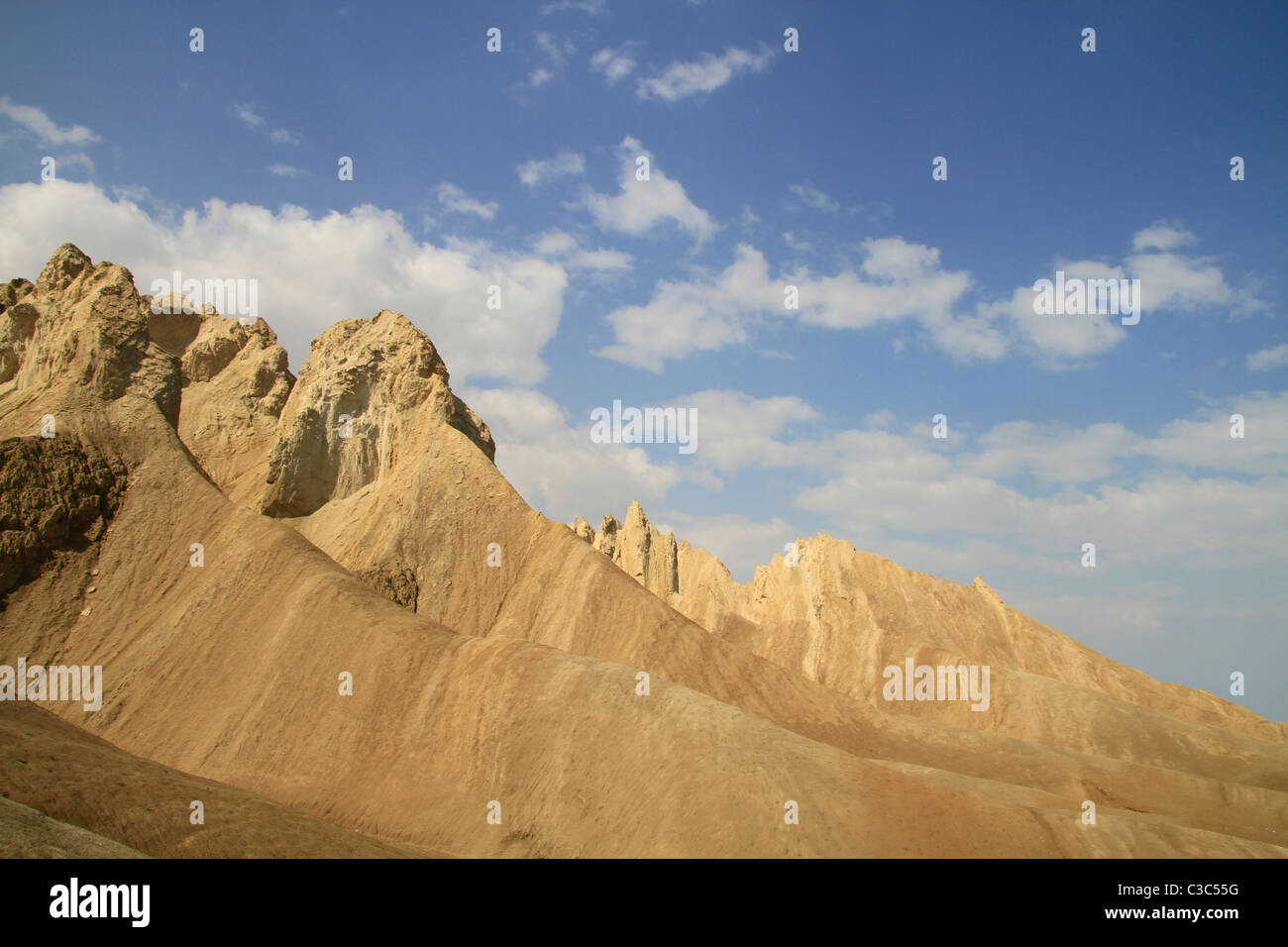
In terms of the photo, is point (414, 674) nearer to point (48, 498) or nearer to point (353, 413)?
point (48, 498)

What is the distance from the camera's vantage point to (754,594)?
8456 centimetres

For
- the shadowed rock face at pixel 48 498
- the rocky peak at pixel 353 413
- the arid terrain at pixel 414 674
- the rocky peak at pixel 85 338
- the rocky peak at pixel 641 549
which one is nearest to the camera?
the arid terrain at pixel 414 674

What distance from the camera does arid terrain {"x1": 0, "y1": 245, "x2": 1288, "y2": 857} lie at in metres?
22.5

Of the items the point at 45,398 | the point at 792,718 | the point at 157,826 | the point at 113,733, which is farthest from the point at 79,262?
the point at 792,718

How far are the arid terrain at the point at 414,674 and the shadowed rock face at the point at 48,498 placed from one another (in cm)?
13

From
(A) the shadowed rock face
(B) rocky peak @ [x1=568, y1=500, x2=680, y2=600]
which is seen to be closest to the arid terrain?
(A) the shadowed rock face

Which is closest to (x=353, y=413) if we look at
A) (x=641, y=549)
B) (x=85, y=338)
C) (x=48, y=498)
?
(x=85, y=338)

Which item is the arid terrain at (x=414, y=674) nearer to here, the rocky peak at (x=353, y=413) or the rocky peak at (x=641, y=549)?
the rocky peak at (x=353, y=413)

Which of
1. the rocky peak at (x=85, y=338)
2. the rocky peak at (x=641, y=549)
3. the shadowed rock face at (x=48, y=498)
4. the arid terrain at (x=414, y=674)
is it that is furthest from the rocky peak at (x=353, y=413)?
the rocky peak at (x=641, y=549)

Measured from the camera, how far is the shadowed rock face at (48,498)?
3641 cm

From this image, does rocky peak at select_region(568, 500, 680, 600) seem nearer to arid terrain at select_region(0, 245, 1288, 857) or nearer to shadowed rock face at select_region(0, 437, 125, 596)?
arid terrain at select_region(0, 245, 1288, 857)
